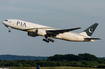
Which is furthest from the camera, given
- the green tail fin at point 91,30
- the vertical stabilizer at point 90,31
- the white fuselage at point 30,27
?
the green tail fin at point 91,30

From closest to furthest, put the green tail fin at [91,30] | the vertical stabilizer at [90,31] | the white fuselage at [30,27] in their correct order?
the white fuselage at [30,27] → the vertical stabilizer at [90,31] → the green tail fin at [91,30]

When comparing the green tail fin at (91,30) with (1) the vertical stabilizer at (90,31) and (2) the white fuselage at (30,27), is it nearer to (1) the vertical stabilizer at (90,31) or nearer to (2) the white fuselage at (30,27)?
(1) the vertical stabilizer at (90,31)

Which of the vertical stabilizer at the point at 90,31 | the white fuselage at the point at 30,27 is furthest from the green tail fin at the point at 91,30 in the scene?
the white fuselage at the point at 30,27

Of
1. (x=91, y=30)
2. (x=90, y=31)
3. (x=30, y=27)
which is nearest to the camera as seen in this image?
(x=30, y=27)

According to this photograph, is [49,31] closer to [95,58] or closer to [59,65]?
[59,65]

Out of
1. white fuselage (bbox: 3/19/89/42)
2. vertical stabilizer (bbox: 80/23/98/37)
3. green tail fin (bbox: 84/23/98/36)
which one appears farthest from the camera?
green tail fin (bbox: 84/23/98/36)

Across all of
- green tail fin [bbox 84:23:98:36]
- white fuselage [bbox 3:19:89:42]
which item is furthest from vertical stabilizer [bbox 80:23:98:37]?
white fuselage [bbox 3:19:89:42]

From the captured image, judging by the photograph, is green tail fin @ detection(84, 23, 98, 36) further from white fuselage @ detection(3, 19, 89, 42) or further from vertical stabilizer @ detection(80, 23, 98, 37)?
white fuselage @ detection(3, 19, 89, 42)

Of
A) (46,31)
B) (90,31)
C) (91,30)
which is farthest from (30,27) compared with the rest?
(91,30)

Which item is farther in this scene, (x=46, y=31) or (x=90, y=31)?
(x=90, y=31)

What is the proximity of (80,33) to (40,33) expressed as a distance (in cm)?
1307

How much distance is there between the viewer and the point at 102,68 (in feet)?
133

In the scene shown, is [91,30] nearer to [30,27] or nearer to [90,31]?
[90,31]

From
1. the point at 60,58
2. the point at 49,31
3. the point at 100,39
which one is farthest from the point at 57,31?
the point at 100,39
